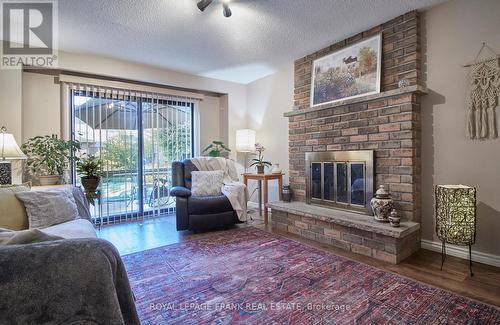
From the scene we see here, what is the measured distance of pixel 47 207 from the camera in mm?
2119

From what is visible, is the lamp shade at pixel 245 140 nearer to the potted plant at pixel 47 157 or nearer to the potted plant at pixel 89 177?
the potted plant at pixel 89 177

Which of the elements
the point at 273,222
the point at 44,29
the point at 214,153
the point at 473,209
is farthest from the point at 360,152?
the point at 44,29

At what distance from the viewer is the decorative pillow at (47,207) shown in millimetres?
2062

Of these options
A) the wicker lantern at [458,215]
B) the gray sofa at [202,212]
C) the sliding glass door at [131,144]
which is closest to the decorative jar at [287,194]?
the gray sofa at [202,212]

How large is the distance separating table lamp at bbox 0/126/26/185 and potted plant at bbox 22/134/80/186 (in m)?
0.36

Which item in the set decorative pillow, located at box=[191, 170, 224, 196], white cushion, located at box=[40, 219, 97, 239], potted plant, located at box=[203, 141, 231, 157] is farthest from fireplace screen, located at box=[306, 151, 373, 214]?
white cushion, located at box=[40, 219, 97, 239]

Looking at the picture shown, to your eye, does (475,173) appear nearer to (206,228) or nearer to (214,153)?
(206,228)

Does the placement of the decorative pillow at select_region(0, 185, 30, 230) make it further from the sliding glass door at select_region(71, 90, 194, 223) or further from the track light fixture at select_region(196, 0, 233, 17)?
the track light fixture at select_region(196, 0, 233, 17)

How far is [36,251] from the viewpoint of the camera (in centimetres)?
79

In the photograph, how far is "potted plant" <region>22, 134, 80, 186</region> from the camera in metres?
3.17

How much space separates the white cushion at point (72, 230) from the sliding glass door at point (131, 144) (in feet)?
5.78

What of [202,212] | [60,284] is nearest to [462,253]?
[202,212]

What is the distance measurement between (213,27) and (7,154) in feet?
8.22

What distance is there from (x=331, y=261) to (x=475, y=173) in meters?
1.56
